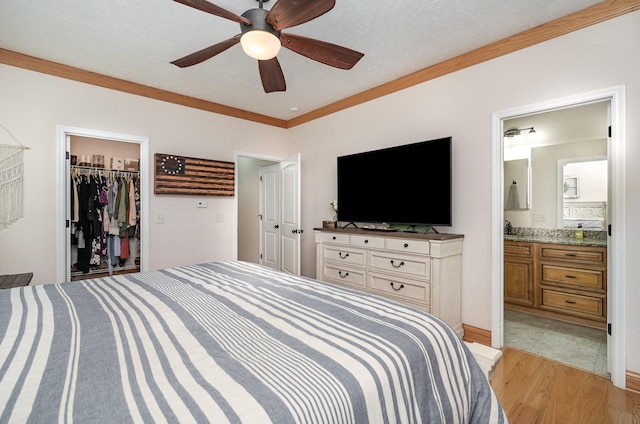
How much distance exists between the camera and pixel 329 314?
120 centimetres

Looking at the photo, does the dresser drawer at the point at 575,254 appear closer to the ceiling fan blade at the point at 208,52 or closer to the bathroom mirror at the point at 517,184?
the bathroom mirror at the point at 517,184

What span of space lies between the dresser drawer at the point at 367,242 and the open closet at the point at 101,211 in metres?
2.86

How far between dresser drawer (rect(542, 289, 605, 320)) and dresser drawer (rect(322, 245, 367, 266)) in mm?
2101

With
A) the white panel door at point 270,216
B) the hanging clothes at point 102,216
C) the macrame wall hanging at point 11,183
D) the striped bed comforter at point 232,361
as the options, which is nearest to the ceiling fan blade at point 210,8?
the striped bed comforter at point 232,361

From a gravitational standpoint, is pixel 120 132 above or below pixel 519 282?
above

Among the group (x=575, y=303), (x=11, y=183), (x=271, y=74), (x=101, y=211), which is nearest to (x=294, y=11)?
(x=271, y=74)

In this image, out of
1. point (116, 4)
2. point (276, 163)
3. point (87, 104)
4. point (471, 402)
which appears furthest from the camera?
point (276, 163)

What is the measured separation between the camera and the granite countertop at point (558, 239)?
3.11m

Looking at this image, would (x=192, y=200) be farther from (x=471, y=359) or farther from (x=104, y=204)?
(x=471, y=359)

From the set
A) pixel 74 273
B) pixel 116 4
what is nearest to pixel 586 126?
pixel 116 4

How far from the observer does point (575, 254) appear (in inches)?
123

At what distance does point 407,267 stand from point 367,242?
487 millimetres

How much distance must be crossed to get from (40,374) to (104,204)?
401 centimetres

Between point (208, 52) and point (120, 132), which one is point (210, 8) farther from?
point (120, 132)
